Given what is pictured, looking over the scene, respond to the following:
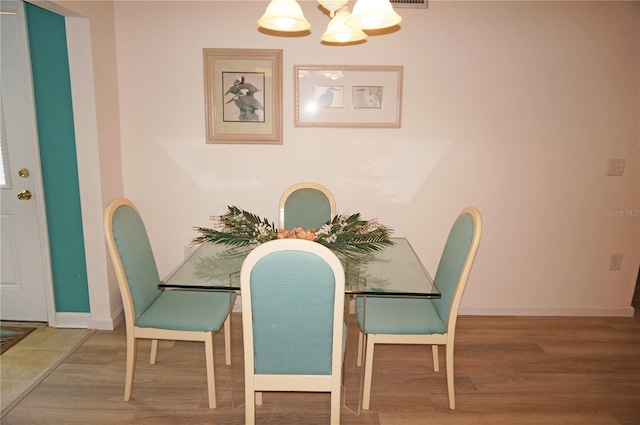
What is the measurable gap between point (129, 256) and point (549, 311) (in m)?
3.05

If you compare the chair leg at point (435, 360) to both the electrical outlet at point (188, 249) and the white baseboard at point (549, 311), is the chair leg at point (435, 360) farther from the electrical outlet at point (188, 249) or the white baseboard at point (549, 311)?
the electrical outlet at point (188, 249)

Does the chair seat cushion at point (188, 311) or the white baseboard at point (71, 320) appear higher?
the chair seat cushion at point (188, 311)

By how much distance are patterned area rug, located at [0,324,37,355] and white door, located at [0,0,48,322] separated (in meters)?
0.09

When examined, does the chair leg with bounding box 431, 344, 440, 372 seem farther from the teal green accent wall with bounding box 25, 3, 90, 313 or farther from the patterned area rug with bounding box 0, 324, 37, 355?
the patterned area rug with bounding box 0, 324, 37, 355

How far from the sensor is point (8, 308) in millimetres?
3109

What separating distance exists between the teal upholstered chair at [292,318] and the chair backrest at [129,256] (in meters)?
0.77

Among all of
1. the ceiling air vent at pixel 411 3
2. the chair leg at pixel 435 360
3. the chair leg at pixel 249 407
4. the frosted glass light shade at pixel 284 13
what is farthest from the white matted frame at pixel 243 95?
the chair leg at pixel 249 407

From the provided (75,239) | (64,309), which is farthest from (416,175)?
(64,309)

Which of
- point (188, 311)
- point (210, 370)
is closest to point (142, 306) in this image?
point (188, 311)

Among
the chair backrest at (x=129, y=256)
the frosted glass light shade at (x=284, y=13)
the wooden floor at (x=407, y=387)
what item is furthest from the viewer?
the wooden floor at (x=407, y=387)

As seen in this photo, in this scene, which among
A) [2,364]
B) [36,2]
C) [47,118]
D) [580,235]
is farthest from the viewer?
[580,235]

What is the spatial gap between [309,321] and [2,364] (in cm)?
210

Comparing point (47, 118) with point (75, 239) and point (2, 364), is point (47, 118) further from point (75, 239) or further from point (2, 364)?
point (2, 364)

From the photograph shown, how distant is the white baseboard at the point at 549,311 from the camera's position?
11.3 feet
